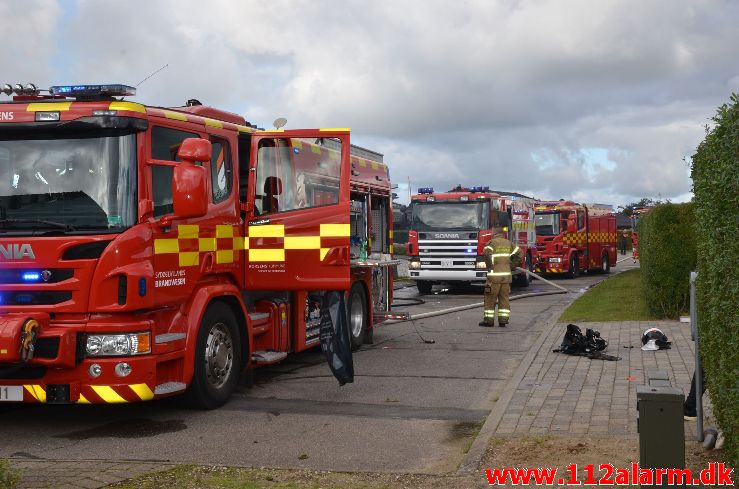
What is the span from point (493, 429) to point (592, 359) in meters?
3.85

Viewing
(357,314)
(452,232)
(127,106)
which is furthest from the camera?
(452,232)

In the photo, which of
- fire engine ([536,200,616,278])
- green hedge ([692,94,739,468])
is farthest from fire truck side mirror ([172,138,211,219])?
fire engine ([536,200,616,278])

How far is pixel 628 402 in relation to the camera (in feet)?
25.4

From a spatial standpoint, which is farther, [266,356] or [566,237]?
[566,237]

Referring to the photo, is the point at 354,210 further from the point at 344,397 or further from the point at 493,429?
the point at 493,429

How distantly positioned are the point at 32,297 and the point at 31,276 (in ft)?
0.56

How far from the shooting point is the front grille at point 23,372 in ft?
23.4

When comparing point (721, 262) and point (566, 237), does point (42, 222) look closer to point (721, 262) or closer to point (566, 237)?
point (721, 262)

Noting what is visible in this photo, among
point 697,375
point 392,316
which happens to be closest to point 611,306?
point 392,316

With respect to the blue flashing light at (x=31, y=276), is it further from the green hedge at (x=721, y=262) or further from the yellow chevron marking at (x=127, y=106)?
the green hedge at (x=721, y=262)

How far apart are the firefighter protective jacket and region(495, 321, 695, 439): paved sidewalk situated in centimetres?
228

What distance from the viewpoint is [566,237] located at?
3000 cm

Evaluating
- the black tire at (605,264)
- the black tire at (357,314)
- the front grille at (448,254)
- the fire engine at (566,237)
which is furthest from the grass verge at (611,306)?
the black tire at (605,264)

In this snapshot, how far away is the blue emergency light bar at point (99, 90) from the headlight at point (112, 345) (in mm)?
2064
